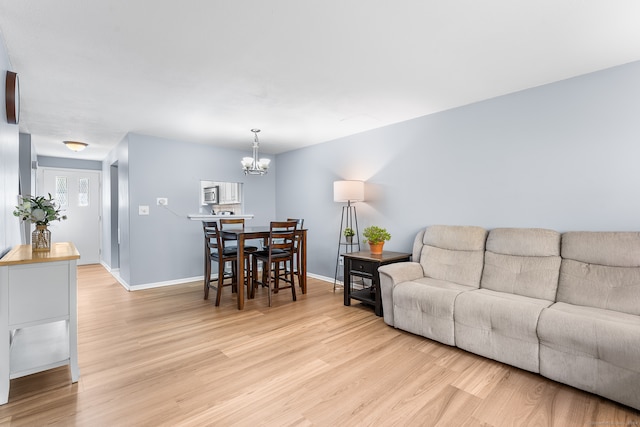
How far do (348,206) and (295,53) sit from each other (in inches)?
105

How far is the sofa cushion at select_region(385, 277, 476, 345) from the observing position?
8.63ft

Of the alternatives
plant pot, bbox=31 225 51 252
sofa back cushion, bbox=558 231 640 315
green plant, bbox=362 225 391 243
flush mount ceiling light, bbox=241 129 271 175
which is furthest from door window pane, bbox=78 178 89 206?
sofa back cushion, bbox=558 231 640 315

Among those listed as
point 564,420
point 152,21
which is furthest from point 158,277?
point 564,420

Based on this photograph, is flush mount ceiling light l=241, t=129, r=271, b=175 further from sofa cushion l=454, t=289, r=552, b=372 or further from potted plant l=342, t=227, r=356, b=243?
sofa cushion l=454, t=289, r=552, b=372

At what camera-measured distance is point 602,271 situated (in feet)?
7.68

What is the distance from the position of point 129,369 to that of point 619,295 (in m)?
3.61

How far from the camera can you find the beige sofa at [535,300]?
190cm

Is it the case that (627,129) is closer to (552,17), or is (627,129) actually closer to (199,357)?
(552,17)

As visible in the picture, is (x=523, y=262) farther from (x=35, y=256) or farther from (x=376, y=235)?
(x=35, y=256)

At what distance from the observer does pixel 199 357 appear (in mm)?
2445

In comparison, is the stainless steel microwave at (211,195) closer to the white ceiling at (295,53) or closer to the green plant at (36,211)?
the white ceiling at (295,53)

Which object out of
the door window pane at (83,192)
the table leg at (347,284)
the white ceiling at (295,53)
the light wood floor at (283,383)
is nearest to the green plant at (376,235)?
the table leg at (347,284)

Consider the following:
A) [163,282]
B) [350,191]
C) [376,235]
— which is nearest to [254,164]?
[350,191]

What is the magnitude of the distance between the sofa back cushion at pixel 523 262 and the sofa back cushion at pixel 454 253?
0.09 metres
